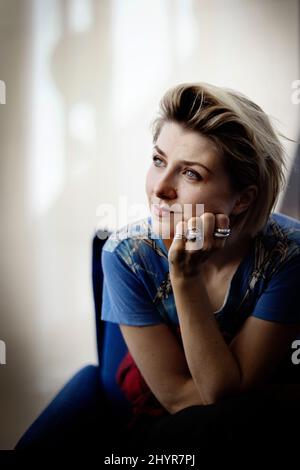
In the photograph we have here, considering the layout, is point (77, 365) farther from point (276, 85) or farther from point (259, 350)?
point (276, 85)

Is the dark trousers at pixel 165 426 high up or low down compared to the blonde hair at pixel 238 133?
down

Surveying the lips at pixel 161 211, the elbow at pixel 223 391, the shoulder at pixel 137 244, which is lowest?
the elbow at pixel 223 391

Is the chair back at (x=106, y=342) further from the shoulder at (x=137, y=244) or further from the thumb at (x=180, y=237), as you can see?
the thumb at (x=180, y=237)

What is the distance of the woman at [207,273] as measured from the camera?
2.98 ft

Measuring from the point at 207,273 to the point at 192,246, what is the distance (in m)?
0.10

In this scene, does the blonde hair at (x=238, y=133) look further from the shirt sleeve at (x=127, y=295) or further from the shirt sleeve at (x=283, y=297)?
the shirt sleeve at (x=127, y=295)

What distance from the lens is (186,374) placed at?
97 centimetres

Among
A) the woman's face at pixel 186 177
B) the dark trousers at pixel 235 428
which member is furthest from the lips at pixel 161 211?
the dark trousers at pixel 235 428

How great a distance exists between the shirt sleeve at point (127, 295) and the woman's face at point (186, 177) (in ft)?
0.38

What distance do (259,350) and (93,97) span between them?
559mm

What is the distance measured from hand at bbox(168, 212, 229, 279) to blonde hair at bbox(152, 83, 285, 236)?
0.08 m

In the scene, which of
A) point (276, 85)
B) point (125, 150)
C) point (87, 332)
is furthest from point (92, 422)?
point (276, 85)

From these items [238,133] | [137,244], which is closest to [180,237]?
[137,244]

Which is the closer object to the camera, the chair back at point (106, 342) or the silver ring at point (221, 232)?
the silver ring at point (221, 232)
